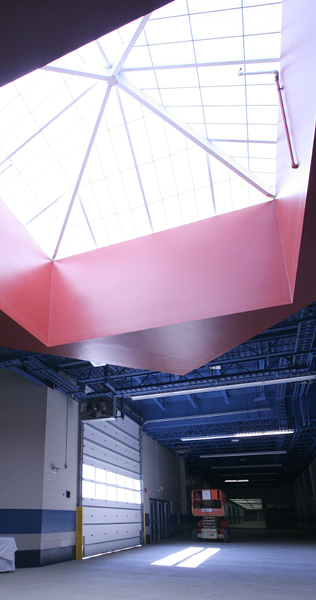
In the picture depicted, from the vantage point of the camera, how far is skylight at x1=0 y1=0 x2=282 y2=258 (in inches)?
458

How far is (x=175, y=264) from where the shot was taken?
14.6 meters

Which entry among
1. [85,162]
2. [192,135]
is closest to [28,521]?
[85,162]

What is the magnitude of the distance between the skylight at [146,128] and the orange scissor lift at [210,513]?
28380mm

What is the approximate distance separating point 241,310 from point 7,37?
929 cm

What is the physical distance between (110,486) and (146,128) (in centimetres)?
2292

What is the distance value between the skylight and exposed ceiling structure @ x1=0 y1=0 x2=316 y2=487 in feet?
0.15

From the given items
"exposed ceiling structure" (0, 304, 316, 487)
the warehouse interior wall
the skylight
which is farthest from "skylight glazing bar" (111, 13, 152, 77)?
the warehouse interior wall

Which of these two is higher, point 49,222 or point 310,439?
point 49,222

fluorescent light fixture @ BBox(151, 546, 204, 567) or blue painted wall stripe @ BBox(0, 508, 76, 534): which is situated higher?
blue painted wall stripe @ BBox(0, 508, 76, 534)

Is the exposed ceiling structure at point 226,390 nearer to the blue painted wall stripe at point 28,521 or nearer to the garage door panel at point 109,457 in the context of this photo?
the garage door panel at point 109,457

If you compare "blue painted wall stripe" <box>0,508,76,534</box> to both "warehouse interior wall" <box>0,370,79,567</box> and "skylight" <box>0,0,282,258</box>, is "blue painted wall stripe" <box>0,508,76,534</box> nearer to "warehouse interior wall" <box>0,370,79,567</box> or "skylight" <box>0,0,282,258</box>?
"warehouse interior wall" <box>0,370,79,567</box>

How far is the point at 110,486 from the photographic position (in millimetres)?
28094

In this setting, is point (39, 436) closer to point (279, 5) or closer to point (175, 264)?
point (175, 264)

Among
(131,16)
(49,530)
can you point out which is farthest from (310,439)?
(131,16)
